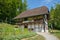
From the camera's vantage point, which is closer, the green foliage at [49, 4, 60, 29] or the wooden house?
the wooden house

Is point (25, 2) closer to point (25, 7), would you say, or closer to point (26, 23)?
point (25, 7)

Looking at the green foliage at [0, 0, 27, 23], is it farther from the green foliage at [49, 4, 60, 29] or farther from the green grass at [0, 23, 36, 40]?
the green grass at [0, 23, 36, 40]

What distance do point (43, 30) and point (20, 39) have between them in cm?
1837

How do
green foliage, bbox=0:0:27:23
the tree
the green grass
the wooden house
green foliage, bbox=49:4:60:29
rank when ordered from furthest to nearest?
green foliage, bbox=0:0:27:23, green foliage, bbox=49:4:60:29, the tree, the wooden house, the green grass

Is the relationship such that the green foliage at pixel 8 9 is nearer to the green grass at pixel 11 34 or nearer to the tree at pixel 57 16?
the tree at pixel 57 16

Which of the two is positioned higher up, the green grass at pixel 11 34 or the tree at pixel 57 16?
the tree at pixel 57 16

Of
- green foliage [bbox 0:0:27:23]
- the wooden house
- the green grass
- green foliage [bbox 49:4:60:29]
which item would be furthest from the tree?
the green grass

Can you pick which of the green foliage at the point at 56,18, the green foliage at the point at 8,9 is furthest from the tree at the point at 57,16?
the green foliage at the point at 8,9

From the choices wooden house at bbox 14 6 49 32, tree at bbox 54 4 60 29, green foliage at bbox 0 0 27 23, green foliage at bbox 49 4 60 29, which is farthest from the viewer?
green foliage at bbox 0 0 27 23

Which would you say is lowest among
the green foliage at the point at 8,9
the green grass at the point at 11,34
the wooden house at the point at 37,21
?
the green grass at the point at 11,34

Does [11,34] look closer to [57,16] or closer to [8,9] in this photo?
[57,16]

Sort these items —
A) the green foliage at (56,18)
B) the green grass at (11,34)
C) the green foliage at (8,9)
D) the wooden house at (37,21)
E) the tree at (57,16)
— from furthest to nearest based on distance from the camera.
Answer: the green foliage at (8,9)
the green foliage at (56,18)
the tree at (57,16)
the wooden house at (37,21)
the green grass at (11,34)

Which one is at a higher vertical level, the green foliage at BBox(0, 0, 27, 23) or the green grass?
the green foliage at BBox(0, 0, 27, 23)

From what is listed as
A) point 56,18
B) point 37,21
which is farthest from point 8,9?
point 37,21
